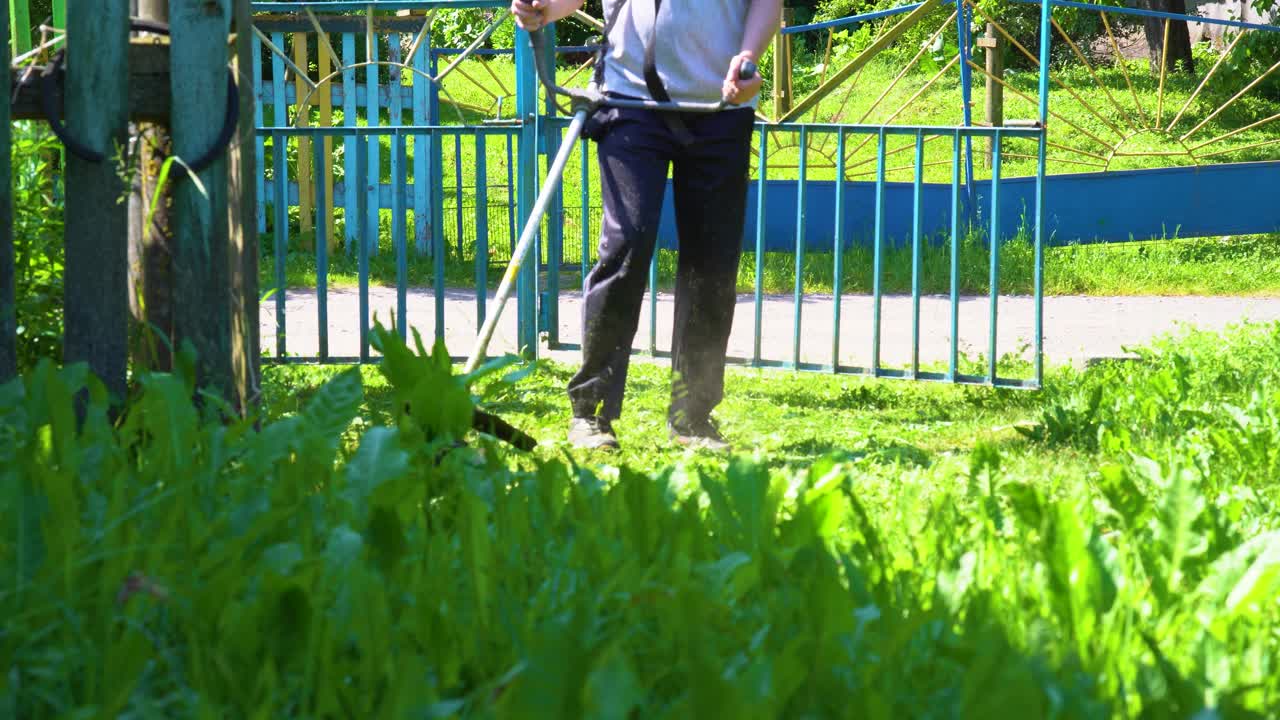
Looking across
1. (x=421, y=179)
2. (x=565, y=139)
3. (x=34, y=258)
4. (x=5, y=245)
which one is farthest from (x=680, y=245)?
(x=421, y=179)

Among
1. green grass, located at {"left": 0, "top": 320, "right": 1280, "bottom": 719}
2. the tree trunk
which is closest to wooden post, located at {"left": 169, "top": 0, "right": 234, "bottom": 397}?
green grass, located at {"left": 0, "top": 320, "right": 1280, "bottom": 719}

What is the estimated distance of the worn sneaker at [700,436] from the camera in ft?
14.5

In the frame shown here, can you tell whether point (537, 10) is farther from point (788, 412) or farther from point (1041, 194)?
point (1041, 194)

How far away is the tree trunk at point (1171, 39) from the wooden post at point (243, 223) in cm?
1754

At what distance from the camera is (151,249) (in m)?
3.09

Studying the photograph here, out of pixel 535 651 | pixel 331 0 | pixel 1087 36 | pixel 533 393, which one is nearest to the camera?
pixel 535 651

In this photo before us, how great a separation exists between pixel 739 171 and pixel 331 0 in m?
2.59

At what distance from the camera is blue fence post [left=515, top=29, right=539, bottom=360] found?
5660 mm

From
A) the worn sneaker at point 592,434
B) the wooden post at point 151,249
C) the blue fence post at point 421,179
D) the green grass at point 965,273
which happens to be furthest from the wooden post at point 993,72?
the wooden post at point 151,249

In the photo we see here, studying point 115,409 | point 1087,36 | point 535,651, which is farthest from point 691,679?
point 1087,36

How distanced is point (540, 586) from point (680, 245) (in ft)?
9.10

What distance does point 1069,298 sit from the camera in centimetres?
889

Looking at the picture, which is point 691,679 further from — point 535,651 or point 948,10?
point 948,10

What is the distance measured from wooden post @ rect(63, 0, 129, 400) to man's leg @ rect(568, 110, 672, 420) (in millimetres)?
1708
